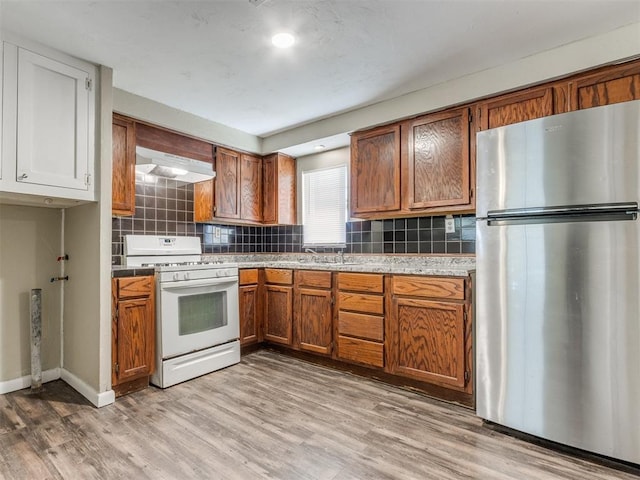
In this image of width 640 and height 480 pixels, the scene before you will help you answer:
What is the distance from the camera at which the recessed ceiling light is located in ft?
6.75

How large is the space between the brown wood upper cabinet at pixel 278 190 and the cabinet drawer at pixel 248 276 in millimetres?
709

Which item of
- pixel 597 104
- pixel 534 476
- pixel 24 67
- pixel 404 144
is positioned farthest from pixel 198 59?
pixel 534 476

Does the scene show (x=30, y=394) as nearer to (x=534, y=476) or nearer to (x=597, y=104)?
(x=534, y=476)

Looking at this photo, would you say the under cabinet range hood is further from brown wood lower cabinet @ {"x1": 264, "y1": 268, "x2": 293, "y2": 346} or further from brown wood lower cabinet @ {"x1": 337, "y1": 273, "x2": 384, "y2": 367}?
brown wood lower cabinet @ {"x1": 337, "y1": 273, "x2": 384, "y2": 367}

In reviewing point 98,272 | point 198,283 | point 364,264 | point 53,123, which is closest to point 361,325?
point 364,264

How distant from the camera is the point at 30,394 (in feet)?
8.23

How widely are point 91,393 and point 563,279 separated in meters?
3.05

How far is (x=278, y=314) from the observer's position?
3.51m

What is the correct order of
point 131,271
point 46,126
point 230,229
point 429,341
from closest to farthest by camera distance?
point 46,126, point 429,341, point 131,271, point 230,229

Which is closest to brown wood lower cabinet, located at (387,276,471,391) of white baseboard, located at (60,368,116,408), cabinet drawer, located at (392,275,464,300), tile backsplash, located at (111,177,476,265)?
cabinet drawer, located at (392,275,464,300)

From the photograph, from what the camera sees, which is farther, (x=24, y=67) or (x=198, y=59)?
(x=198, y=59)

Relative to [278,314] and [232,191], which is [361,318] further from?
[232,191]

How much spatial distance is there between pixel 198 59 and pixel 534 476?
3.05m

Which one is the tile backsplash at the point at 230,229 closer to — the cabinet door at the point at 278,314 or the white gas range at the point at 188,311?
the white gas range at the point at 188,311
